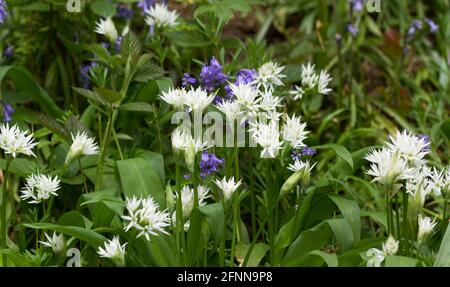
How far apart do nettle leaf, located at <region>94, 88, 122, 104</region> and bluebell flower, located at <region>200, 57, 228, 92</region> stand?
0.31m

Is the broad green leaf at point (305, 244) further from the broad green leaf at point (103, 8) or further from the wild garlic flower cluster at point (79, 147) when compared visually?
the broad green leaf at point (103, 8)

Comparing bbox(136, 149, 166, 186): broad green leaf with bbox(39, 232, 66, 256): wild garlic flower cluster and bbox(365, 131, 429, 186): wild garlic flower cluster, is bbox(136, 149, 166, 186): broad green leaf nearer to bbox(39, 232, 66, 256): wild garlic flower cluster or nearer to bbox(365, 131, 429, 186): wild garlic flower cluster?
bbox(39, 232, 66, 256): wild garlic flower cluster

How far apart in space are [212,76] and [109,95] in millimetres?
363

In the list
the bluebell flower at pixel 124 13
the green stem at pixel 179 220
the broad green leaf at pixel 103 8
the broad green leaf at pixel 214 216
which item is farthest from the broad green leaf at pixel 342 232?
the bluebell flower at pixel 124 13

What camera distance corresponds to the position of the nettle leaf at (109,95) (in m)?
2.56

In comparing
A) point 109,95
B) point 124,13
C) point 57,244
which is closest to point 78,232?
point 57,244

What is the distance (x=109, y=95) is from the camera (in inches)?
102

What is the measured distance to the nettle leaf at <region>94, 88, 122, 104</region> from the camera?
2562mm

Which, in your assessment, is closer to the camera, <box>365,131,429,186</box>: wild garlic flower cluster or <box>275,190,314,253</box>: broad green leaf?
<box>365,131,429,186</box>: wild garlic flower cluster

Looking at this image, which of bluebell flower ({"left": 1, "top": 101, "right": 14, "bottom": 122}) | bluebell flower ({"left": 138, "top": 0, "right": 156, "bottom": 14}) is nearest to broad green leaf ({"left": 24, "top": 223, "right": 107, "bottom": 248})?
bluebell flower ({"left": 1, "top": 101, "right": 14, "bottom": 122})

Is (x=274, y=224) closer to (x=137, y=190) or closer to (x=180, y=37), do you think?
(x=137, y=190)

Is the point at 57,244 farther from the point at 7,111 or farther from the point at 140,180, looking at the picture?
the point at 7,111

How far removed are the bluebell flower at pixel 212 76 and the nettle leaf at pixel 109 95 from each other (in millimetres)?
308
